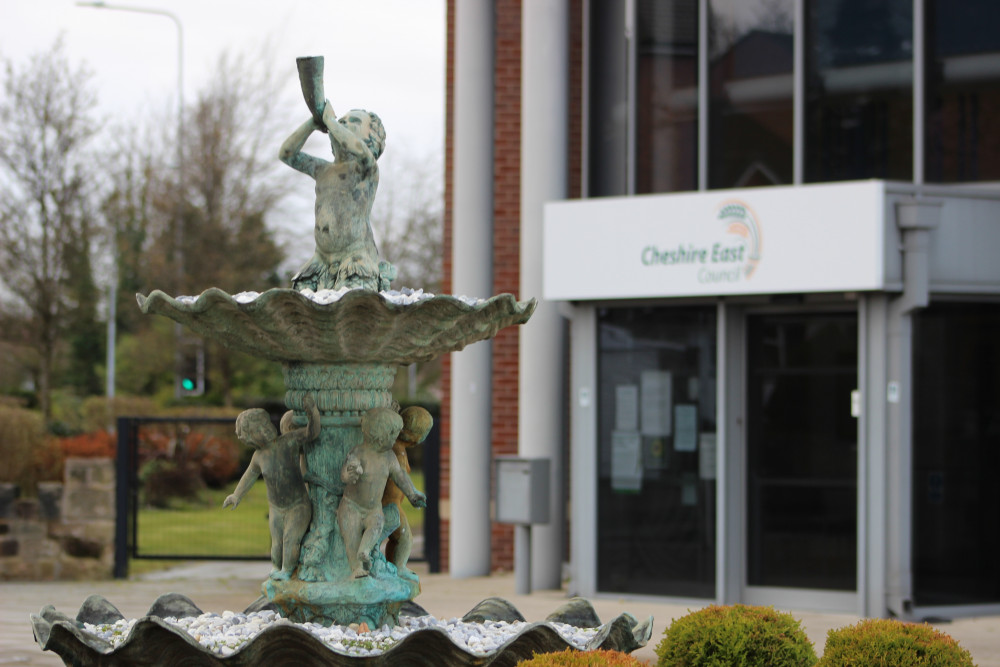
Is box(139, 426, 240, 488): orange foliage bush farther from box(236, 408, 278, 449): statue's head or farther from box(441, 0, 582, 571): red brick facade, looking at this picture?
box(236, 408, 278, 449): statue's head

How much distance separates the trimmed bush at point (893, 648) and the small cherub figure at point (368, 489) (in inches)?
88.6

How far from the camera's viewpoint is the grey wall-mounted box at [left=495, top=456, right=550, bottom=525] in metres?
12.4

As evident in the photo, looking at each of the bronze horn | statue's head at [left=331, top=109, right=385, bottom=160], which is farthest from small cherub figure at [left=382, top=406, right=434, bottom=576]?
the bronze horn

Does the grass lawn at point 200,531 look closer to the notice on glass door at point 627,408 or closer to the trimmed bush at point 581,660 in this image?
the notice on glass door at point 627,408

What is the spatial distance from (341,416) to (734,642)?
2.34 m

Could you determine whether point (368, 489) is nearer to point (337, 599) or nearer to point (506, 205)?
point (337, 599)

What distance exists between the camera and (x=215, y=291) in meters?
6.32

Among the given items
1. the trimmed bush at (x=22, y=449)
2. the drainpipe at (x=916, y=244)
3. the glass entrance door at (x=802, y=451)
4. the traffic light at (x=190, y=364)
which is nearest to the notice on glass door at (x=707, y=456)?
the glass entrance door at (x=802, y=451)

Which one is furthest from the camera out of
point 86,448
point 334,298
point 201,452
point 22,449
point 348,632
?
point 201,452

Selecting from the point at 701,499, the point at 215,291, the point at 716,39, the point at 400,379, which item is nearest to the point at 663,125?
the point at 716,39

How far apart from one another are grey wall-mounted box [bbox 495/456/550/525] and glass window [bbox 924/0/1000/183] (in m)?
4.39

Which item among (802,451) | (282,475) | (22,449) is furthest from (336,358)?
(22,449)

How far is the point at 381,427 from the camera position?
7152mm

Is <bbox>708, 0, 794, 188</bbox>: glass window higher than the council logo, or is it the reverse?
<bbox>708, 0, 794, 188</bbox>: glass window
